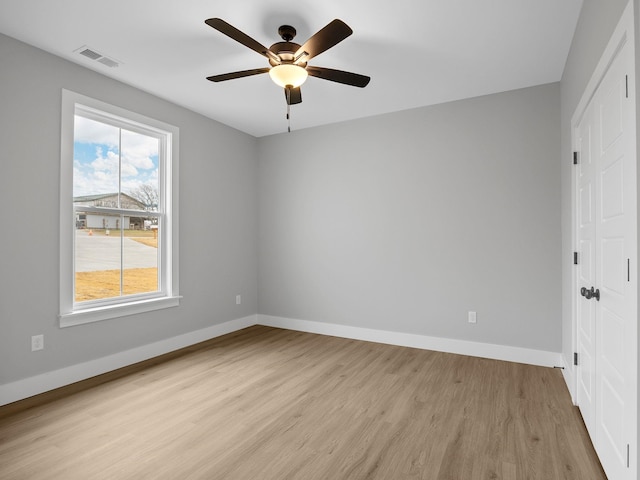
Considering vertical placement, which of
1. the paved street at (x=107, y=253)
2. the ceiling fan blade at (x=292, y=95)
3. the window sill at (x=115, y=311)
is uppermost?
the ceiling fan blade at (x=292, y=95)

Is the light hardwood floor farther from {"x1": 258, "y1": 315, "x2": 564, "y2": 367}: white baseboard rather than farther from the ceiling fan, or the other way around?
the ceiling fan

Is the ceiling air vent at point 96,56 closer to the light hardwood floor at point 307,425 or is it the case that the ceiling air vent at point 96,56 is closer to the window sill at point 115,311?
the window sill at point 115,311

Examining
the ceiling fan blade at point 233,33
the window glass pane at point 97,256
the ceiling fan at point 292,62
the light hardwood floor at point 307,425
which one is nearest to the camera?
the light hardwood floor at point 307,425

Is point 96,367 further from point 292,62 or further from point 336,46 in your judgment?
point 336,46

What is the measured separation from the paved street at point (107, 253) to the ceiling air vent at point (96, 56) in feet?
4.87

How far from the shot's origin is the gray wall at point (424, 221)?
354 centimetres

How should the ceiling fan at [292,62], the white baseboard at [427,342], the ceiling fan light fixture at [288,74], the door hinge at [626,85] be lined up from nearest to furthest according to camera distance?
the door hinge at [626,85]
the ceiling fan at [292,62]
the ceiling fan light fixture at [288,74]
the white baseboard at [427,342]

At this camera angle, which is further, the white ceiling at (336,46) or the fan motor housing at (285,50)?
the fan motor housing at (285,50)

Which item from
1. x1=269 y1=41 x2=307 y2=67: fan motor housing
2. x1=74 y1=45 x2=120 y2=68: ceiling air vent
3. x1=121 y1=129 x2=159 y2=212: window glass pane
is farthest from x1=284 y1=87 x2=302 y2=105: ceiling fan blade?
x1=121 y1=129 x2=159 y2=212: window glass pane

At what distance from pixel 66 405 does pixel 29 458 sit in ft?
2.27

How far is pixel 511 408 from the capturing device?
2.60 meters

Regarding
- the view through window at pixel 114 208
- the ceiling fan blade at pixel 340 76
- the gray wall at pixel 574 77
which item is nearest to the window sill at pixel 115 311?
the view through window at pixel 114 208

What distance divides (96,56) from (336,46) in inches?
78.4

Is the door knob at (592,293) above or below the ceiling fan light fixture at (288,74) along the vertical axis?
below
